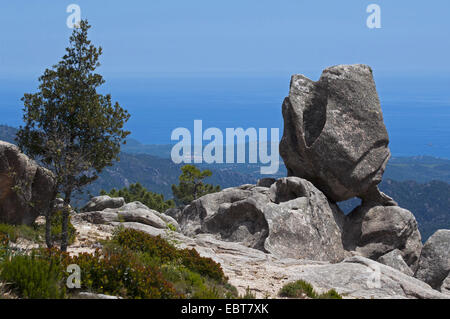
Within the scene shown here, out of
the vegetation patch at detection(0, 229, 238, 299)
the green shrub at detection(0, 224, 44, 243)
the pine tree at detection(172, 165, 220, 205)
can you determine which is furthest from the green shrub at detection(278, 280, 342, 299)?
the pine tree at detection(172, 165, 220, 205)

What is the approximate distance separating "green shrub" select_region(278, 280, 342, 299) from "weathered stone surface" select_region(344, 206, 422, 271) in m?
15.3

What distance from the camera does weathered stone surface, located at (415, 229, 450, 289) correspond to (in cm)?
2750

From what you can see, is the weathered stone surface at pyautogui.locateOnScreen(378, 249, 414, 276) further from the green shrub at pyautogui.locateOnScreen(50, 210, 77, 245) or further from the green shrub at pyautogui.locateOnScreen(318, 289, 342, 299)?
the green shrub at pyautogui.locateOnScreen(50, 210, 77, 245)

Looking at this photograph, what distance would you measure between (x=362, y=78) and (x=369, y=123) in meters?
3.19

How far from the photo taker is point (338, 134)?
96.5 ft

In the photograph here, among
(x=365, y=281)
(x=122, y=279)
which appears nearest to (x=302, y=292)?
(x=365, y=281)

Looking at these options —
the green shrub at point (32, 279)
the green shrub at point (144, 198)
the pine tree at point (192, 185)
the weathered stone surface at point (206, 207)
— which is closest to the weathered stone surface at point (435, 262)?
the weathered stone surface at point (206, 207)

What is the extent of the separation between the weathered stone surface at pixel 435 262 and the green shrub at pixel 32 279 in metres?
22.4

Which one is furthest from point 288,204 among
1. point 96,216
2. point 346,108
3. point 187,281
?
point 187,281

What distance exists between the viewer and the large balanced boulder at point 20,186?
1808 centimetres

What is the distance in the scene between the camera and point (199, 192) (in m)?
56.2

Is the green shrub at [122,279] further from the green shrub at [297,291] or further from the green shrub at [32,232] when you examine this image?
the green shrub at [32,232]

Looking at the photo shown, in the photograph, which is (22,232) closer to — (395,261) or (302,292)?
(302,292)
